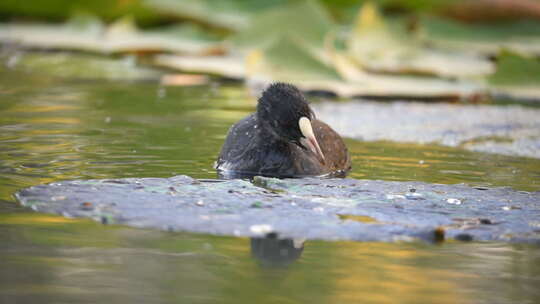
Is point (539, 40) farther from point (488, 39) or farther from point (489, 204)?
point (489, 204)

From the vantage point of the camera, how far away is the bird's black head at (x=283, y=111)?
18.4 feet

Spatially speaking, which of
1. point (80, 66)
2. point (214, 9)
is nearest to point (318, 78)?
point (80, 66)

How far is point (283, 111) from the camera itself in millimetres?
5652

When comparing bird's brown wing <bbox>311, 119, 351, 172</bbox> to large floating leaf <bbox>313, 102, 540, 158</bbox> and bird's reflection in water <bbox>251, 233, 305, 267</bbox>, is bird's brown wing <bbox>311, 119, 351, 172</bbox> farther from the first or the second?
bird's reflection in water <bbox>251, 233, 305, 267</bbox>

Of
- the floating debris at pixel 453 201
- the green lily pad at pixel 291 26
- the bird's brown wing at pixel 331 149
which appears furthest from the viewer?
the green lily pad at pixel 291 26

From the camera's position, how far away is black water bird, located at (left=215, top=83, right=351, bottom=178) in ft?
18.4

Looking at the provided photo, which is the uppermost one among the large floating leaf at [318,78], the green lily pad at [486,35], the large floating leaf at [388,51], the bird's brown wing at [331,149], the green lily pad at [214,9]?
the green lily pad at [214,9]

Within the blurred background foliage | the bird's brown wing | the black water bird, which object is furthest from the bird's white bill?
the blurred background foliage

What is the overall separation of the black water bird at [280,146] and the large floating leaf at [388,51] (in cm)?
454

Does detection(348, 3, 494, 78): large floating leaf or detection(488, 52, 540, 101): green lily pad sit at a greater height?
detection(348, 3, 494, 78): large floating leaf

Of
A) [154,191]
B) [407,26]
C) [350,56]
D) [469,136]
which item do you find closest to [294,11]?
[350,56]

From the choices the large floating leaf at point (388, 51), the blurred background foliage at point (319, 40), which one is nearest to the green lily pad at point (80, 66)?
the blurred background foliage at point (319, 40)

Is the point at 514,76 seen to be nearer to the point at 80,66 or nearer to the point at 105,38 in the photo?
the point at 80,66

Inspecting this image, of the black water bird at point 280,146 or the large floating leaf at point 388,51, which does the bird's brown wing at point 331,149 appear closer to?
the black water bird at point 280,146
